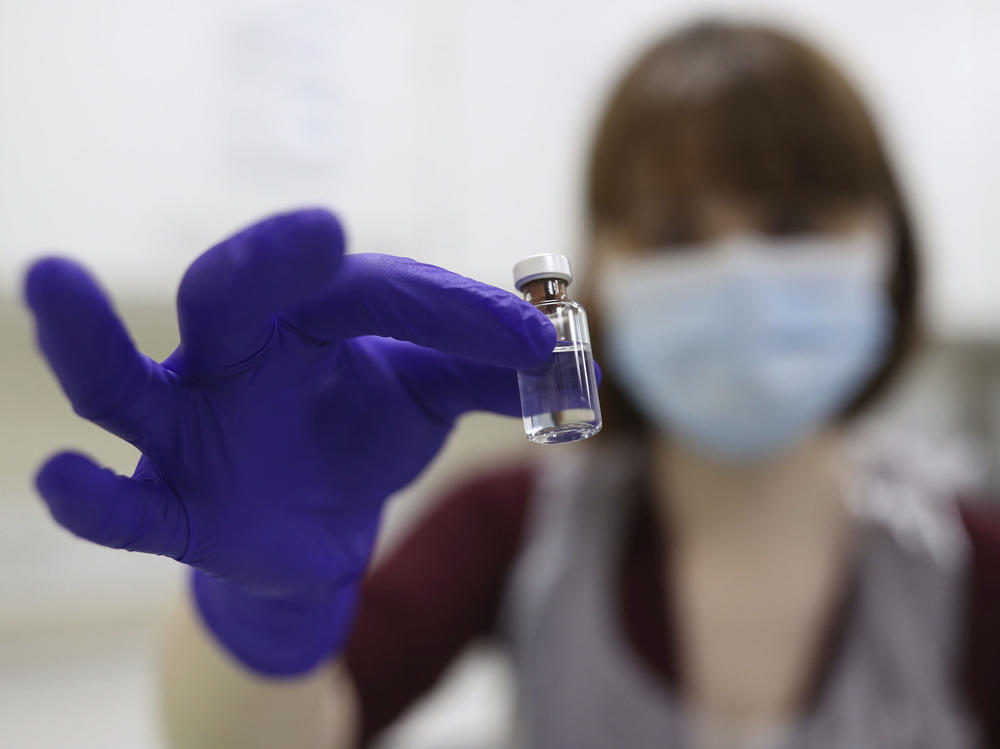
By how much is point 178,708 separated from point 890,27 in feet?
7.07

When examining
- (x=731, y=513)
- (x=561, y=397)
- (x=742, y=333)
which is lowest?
(x=731, y=513)

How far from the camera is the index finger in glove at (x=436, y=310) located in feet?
1.18

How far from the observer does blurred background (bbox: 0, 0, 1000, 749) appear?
127 cm

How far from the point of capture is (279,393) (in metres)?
0.41

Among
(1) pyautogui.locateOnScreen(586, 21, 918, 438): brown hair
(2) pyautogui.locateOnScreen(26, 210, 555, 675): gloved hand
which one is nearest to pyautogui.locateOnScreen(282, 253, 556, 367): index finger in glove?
(2) pyautogui.locateOnScreen(26, 210, 555, 675): gloved hand

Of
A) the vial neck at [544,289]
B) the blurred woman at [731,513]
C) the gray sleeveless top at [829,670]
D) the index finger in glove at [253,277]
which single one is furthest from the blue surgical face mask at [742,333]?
the index finger in glove at [253,277]

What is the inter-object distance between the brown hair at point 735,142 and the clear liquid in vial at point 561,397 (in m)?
0.56

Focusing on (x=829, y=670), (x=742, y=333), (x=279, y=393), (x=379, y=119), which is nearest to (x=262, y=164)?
(x=379, y=119)

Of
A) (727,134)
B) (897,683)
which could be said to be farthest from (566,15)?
(897,683)

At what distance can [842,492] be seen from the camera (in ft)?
3.66

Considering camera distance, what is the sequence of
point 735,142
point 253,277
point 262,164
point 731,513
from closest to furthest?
point 253,277
point 735,142
point 731,513
point 262,164

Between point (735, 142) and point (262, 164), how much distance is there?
0.89 meters

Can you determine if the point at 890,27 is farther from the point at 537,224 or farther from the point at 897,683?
the point at 897,683

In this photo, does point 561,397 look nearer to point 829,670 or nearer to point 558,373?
point 558,373
